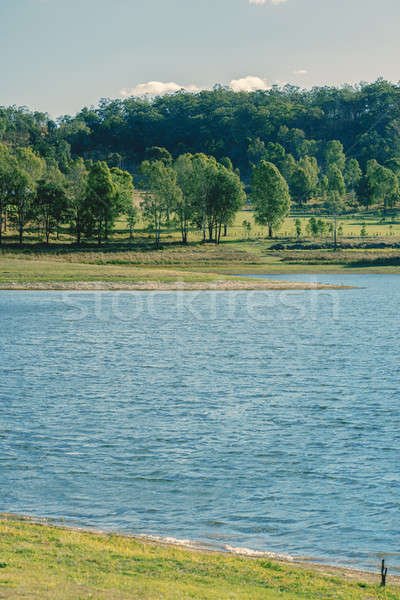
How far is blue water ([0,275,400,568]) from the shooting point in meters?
16.8

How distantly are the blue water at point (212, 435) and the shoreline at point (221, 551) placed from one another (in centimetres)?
37

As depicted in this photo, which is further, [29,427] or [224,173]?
[224,173]

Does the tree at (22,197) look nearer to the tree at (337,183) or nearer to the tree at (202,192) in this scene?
the tree at (202,192)

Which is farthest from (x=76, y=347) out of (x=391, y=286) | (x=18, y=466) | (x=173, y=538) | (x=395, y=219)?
(x=395, y=219)

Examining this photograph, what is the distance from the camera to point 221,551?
14.9m

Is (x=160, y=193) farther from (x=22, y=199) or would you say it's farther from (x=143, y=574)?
(x=143, y=574)

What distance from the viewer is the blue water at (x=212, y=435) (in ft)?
55.1

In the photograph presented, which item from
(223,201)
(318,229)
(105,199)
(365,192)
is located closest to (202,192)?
(223,201)

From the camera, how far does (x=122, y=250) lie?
11419cm

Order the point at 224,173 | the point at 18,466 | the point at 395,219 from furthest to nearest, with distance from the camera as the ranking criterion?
the point at 395,219
the point at 224,173
the point at 18,466

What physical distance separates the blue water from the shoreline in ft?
1.21

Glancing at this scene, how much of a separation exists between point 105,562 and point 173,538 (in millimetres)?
2765

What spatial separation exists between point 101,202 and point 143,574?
111747 millimetres

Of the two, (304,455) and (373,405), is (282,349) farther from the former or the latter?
(304,455)
